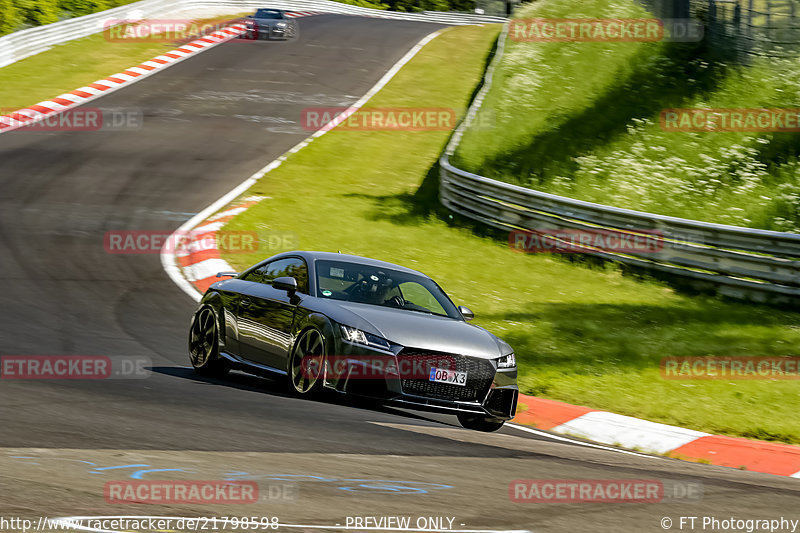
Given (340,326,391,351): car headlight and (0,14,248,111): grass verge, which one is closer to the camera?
(340,326,391,351): car headlight

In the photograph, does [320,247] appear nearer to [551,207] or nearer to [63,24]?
[551,207]

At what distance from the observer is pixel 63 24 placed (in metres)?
36.2

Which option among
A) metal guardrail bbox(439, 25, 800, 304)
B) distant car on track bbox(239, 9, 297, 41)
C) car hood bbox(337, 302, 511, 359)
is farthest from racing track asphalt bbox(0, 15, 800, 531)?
distant car on track bbox(239, 9, 297, 41)

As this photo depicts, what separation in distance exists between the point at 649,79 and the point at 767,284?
975 centimetres

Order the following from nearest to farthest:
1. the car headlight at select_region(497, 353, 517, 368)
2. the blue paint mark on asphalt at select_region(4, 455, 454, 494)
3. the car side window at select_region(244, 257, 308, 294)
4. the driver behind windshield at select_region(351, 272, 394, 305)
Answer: the blue paint mark on asphalt at select_region(4, 455, 454, 494), the car headlight at select_region(497, 353, 517, 368), the driver behind windshield at select_region(351, 272, 394, 305), the car side window at select_region(244, 257, 308, 294)

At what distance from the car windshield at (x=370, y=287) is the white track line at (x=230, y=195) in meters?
4.60

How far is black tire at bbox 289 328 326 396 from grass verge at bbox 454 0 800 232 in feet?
36.2

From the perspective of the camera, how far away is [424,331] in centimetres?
885

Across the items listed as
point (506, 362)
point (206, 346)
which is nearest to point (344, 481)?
point (506, 362)

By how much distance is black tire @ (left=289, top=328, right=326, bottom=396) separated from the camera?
8.78 meters

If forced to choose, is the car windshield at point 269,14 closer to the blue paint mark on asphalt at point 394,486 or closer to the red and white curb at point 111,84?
the red and white curb at point 111,84

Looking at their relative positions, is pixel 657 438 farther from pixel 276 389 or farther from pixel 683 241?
pixel 683 241

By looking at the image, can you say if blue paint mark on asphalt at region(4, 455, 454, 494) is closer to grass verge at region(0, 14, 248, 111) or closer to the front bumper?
the front bumper

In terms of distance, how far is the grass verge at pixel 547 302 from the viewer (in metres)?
11.0
